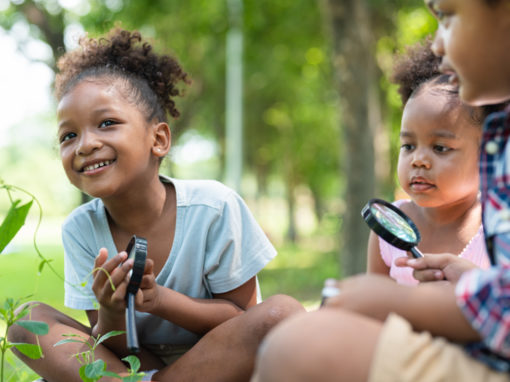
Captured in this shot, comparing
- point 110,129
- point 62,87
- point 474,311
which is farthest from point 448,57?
point 62,87

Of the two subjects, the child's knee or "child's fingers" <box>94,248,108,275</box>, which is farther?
the child's knee

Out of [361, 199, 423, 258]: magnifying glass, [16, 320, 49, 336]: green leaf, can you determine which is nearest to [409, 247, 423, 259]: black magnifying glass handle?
[361, 199, 423, 258]: magnifying glass

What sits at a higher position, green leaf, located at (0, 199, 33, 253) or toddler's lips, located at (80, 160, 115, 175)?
toddler's lips, located at (80, 160, 115, 175)

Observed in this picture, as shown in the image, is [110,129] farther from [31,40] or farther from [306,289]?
[31,40]

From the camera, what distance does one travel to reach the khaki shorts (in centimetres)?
112

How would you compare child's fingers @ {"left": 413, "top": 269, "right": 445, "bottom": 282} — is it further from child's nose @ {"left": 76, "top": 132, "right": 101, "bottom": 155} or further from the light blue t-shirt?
child's nose @ {"left": 76, "top": 132, "right": 101, "bottom": 155}

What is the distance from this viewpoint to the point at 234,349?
1.93 m

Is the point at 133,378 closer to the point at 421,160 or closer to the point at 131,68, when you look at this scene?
the point at 421,160

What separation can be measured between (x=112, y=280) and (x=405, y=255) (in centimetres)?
107

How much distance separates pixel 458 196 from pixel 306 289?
6839 millimetres

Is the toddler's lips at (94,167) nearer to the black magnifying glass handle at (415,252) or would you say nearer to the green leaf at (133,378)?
the green leaf at (133,378)

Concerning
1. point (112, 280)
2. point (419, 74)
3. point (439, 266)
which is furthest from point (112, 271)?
point (419, 74)

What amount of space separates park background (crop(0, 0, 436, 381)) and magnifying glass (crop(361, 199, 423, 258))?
99cm

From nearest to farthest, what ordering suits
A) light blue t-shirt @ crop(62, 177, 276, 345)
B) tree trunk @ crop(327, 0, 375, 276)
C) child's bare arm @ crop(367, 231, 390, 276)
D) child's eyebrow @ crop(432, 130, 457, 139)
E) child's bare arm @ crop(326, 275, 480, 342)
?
child's bare arm @ crop(326, 275, 480, 342), child's eyebrow @ crop(432, 130, 457, 139), light blue t-shirt @ crop(62, 177, 276, 345), child's bare arm @ crop(367, 231, 390, 276), tree trunk @ crop(327, 0, 375, 276)
